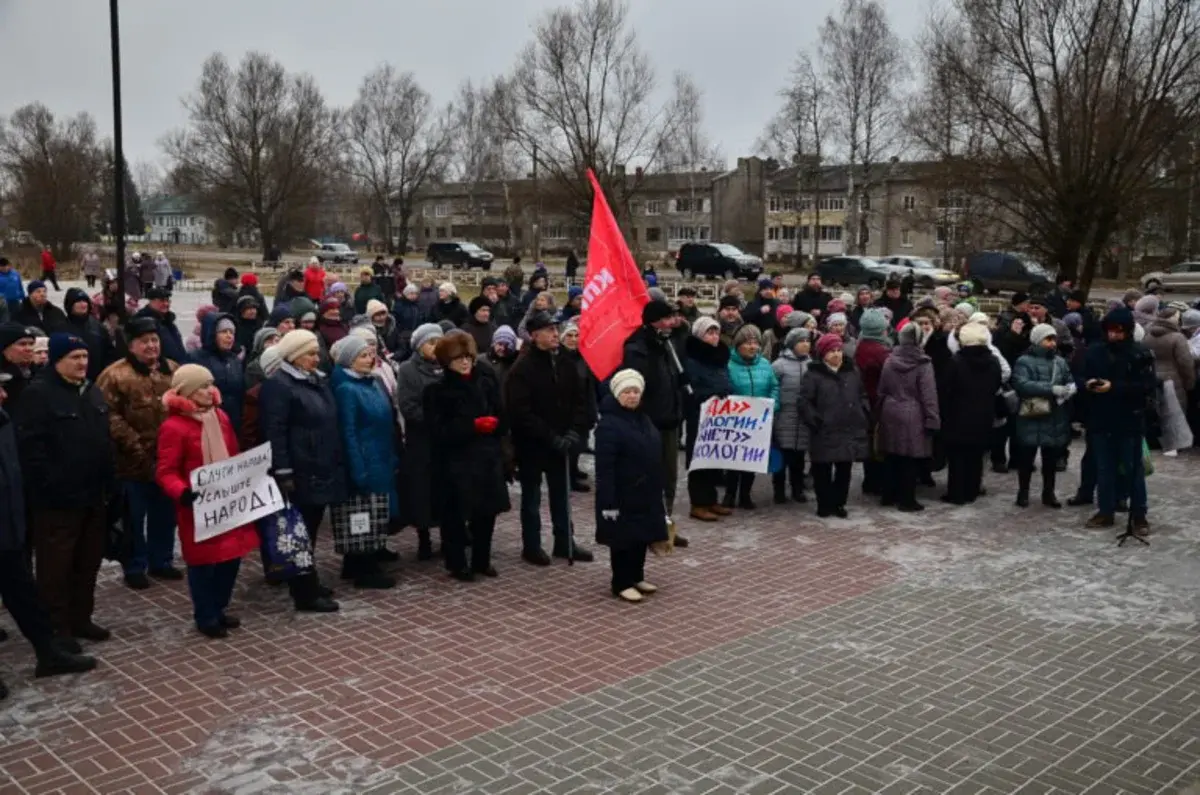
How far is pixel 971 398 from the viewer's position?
10266mm

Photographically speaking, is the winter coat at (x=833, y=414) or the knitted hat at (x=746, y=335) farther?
the knitted hat at (x=746, y=335)

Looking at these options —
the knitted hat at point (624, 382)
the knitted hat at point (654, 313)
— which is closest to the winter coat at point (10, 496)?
the knitted hat at point (624, 382)

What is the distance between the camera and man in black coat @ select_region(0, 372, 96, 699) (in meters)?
5.73

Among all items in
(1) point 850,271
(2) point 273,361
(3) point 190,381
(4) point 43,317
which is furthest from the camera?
(1) point 850,271

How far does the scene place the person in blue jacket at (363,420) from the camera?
291 inches

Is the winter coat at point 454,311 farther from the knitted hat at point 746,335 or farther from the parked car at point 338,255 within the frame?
the parked car at point 338,255

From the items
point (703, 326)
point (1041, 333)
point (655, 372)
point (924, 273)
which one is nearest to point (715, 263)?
point (924, 273)

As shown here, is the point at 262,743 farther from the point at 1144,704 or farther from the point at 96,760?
the point at 1144,704

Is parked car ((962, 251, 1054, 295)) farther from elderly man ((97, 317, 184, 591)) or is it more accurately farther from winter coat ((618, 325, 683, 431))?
elderly man ((97, 317, 184, 591))

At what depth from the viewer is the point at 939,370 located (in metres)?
10.6

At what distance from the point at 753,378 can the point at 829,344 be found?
768 mm

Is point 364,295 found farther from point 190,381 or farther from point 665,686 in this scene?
point 665,686

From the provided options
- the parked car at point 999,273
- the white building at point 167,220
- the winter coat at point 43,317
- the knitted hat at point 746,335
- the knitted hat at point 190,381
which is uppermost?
the white building at point 167,220

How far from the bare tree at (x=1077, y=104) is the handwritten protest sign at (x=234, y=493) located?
23.7 meters
